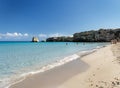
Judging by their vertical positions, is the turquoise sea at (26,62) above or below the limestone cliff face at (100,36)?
below

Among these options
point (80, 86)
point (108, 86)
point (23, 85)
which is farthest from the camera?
point (23, 85)

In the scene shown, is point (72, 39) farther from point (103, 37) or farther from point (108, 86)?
point (108, 86)

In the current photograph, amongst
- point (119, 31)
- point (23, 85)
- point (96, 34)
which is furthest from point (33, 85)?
point (96, 34)

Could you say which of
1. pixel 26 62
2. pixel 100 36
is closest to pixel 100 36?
pixel 100 36

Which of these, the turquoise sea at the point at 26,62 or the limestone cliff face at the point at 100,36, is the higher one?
the limestone cliff face at the point at 100,36

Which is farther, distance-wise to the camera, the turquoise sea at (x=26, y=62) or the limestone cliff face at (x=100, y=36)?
the limestone cliff face at (x=100, y=36)

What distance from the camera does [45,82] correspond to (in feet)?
32.9

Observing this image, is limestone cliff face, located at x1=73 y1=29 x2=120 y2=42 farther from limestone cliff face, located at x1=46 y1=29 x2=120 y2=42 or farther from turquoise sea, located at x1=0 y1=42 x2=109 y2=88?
turquoise sea, located at x1=0 y1=42 x2=109 y2=88

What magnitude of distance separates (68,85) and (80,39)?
160943 millimetres

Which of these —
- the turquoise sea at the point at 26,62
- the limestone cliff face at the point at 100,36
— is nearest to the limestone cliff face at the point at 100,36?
the limestone cliff face at the point at 100,36

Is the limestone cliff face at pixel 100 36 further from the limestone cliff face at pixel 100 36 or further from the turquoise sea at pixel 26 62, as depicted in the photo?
the turquoise sea at pixel 26 62

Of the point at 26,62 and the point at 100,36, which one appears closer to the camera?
the point at 26,62

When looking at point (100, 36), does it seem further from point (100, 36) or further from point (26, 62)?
point (26, 62)

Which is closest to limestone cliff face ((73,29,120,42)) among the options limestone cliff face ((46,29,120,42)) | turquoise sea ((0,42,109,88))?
limestone cliff face ((46,29,120,42))
